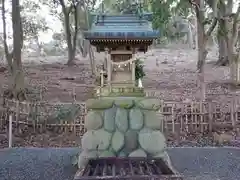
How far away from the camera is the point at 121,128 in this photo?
6.59 metres

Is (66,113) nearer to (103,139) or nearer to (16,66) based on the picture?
(103,139)

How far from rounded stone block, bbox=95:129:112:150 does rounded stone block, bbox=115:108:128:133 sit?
0.82 feet

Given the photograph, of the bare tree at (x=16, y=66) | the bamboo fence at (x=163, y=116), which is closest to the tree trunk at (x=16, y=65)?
the bare tree at (x=16, y=66)

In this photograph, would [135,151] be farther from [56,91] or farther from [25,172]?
[56,91]

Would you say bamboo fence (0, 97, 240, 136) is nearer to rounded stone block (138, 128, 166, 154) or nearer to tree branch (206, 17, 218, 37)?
tree branch (206, 17, 218, 37)

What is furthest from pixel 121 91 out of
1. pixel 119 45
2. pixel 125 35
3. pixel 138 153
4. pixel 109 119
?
pixel 138 153

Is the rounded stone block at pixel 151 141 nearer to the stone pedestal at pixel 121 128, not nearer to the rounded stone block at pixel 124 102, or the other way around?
the stone pedestal at pixel 121 128

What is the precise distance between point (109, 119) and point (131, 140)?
0.56m

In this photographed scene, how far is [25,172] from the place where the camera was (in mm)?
6488

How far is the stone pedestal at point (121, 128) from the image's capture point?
6.54m

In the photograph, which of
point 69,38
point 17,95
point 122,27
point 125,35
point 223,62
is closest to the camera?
point 125,35

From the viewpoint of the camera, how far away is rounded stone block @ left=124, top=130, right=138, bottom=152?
655 centimetres

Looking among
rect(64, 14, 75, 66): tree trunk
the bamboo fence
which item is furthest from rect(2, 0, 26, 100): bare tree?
rect(64, 14, 75, 66): tree trunk

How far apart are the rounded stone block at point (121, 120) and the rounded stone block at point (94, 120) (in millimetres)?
315
